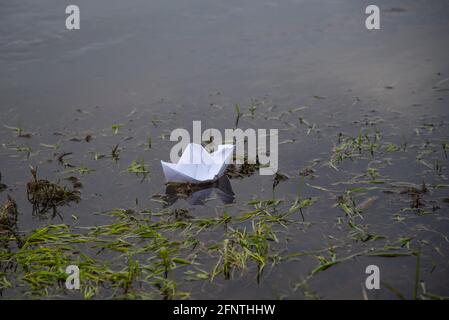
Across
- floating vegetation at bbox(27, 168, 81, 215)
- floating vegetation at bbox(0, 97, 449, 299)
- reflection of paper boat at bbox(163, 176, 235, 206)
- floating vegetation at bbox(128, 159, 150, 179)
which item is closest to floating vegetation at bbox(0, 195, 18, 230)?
floating vegetation at bbox(0, 97, 449, 299)

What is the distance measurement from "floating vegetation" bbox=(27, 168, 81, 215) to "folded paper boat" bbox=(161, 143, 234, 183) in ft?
1.83

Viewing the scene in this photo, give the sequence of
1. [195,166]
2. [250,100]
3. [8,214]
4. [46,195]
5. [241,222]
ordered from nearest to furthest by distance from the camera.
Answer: [241,222] → [8,214] → [46,195] → [195,166] → [250,100]

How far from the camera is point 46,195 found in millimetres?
3482

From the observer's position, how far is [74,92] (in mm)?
4832

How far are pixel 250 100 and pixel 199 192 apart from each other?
1.26 m

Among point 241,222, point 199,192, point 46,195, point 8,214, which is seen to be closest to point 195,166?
point 199,192

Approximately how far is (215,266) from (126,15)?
3683 mm

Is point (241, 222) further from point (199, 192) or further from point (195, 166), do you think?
point (195, 166)

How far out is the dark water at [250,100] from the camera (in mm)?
3111

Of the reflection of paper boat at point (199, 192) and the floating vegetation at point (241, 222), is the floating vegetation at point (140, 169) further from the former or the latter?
the reflection of paper boat at point (199, 192)

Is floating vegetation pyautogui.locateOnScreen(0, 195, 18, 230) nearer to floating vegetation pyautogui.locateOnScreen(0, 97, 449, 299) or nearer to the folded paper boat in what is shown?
floating vegetation pyautogui.locateOnScreen(0, 97, 449, 299)

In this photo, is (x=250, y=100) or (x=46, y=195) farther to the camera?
(x=250, y=100)

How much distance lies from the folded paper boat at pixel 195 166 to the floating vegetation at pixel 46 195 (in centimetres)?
56

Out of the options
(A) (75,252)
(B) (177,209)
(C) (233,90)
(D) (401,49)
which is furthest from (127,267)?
(D) (401,49)
